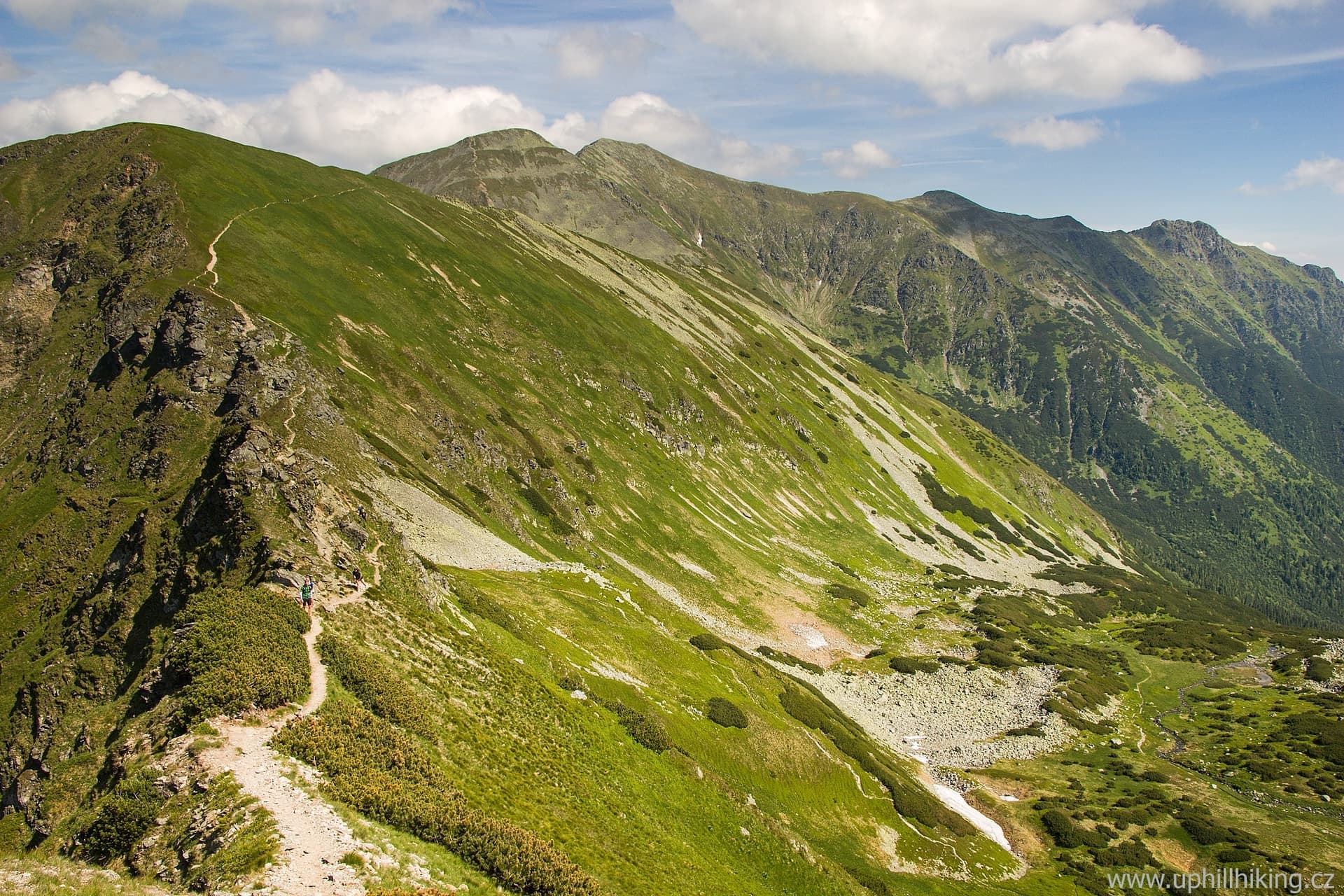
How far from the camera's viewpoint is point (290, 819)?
65.5 feet

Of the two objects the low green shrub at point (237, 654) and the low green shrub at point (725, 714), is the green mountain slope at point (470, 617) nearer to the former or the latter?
the low green shrub at point (237, 654)

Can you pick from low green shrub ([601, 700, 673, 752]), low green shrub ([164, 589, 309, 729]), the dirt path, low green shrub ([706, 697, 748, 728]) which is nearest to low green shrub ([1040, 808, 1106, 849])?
low green shrub ([706, 697, 748, 728])

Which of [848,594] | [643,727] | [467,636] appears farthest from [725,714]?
[848,594]

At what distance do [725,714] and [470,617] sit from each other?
Result: 2058cm

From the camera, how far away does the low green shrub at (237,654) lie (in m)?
24.1

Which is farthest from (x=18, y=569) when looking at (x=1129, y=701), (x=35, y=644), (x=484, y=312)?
(x=1129, y=701)

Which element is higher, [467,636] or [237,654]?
[237,654]

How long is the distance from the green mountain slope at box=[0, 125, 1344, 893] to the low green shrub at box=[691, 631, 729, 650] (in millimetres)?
778

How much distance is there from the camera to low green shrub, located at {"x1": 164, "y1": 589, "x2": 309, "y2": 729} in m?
24.1

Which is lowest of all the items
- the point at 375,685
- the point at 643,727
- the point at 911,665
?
the point at 911,665

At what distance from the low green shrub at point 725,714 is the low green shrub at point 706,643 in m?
12.5

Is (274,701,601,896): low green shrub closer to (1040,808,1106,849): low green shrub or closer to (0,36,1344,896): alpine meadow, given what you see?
(0,36,1344,896): alpine meadow

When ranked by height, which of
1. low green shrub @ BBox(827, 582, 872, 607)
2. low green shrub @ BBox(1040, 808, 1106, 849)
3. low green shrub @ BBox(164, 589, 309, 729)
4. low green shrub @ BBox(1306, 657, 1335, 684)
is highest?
low green shrub @ BBox(164, 589, 309, 729)

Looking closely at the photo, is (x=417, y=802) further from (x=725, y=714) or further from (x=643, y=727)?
(x=725, y=714)
